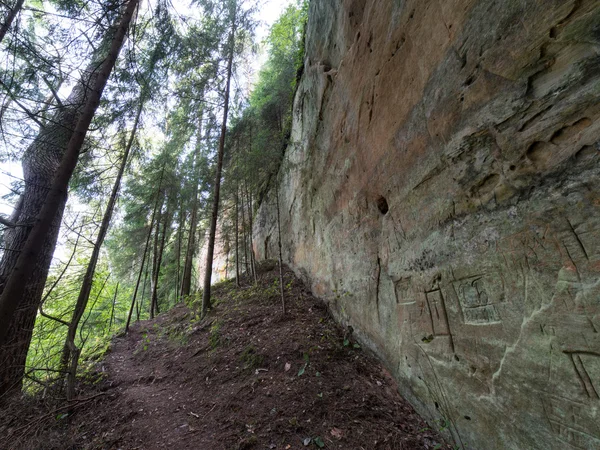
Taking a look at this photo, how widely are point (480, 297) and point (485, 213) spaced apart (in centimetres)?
98

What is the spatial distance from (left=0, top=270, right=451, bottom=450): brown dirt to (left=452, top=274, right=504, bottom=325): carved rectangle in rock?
1.83m

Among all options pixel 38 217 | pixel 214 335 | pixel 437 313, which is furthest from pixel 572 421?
pixel 214 335

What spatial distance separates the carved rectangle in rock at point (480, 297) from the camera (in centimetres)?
278

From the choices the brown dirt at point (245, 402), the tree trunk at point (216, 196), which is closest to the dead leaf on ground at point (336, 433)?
the brown dirt at point (245, 402)

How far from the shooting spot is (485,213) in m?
2.95

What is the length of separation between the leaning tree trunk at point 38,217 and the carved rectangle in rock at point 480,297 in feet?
17.1

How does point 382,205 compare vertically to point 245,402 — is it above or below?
above

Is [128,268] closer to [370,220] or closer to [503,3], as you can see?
[370,220]

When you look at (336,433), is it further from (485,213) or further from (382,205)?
(382,205)

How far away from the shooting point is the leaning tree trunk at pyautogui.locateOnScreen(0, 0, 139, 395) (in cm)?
304

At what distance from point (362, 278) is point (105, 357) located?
26.9 feet

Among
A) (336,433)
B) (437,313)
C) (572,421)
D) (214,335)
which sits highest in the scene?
(437,313)

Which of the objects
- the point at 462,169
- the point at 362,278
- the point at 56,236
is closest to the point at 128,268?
the point at 56,236

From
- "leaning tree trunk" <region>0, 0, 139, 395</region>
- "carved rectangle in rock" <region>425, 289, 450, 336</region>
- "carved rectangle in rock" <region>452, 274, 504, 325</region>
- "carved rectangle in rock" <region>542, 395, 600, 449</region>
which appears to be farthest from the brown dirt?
"carved rectangle in rock" <region>452, 274, 504, 325</region>
